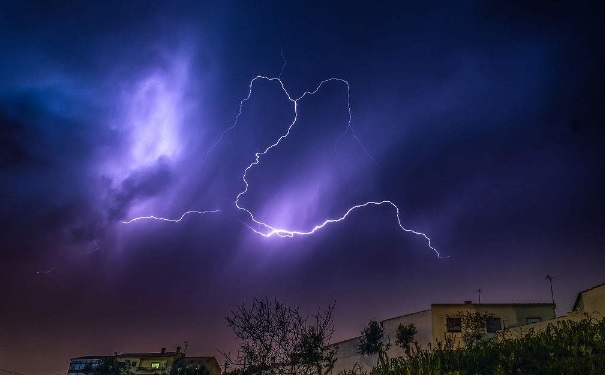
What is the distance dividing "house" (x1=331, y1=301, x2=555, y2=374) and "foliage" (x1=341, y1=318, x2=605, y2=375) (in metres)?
35.5

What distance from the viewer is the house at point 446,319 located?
1645 inches

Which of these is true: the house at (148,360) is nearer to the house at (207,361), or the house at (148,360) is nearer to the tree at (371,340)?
the house at (207,361)

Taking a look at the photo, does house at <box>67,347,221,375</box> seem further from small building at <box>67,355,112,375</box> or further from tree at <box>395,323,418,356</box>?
tree at <box>395,323,418,356</box>

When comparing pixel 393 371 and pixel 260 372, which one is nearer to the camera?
pixel 393 371

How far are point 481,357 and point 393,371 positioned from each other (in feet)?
5.55

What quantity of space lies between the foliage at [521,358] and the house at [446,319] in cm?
3552

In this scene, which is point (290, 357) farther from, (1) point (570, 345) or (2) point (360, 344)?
(2) point (360, 344)

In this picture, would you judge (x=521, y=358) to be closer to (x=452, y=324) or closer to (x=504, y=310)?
(x=452, y=324)

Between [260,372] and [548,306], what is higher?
[548,306]

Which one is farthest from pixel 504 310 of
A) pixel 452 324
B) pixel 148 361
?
pixel 148 361

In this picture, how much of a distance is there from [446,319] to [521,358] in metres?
37.1

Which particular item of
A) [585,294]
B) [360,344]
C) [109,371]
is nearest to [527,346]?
[585,294]

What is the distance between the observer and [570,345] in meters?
Answer: 7.84

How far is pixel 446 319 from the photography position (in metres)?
42.0
